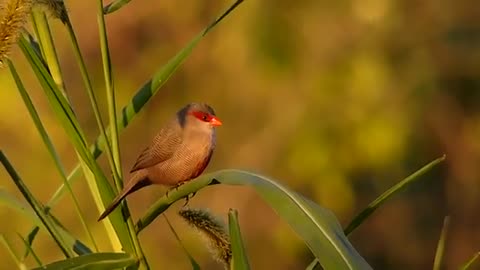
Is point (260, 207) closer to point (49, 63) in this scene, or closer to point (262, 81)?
point (262, 81)

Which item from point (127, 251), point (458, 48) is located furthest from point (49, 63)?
point (458, 48)

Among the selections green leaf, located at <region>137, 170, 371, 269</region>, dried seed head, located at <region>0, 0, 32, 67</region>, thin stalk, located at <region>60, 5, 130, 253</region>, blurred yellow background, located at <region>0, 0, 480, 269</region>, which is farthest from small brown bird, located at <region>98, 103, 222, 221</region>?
blurred yellow background, located at <region>0, 0, 480, 269</region>

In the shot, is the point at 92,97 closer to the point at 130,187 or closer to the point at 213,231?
the point at 213,231

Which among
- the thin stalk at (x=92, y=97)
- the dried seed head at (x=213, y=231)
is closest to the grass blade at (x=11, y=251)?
the thin stalk at (x=92, y=97)

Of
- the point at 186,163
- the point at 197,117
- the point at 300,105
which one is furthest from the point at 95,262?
the point at 300,105

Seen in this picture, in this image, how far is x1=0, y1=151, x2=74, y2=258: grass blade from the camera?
1485 millimetres

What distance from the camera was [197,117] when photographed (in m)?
2.50

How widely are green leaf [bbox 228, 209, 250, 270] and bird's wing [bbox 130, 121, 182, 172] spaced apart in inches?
37.5

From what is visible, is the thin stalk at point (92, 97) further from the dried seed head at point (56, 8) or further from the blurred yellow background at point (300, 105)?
the blurred yellow background at point (300, 105)

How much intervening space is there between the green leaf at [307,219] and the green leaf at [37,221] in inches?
7.5

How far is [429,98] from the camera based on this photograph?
5.32 meters

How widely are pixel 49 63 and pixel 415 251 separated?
3.98 m

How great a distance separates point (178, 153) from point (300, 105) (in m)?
2.80

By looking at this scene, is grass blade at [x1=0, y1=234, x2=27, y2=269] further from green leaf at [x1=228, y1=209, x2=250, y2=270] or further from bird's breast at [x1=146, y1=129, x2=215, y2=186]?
bird's breast at [x1=146, y1=129, x2=215, y2=186]
